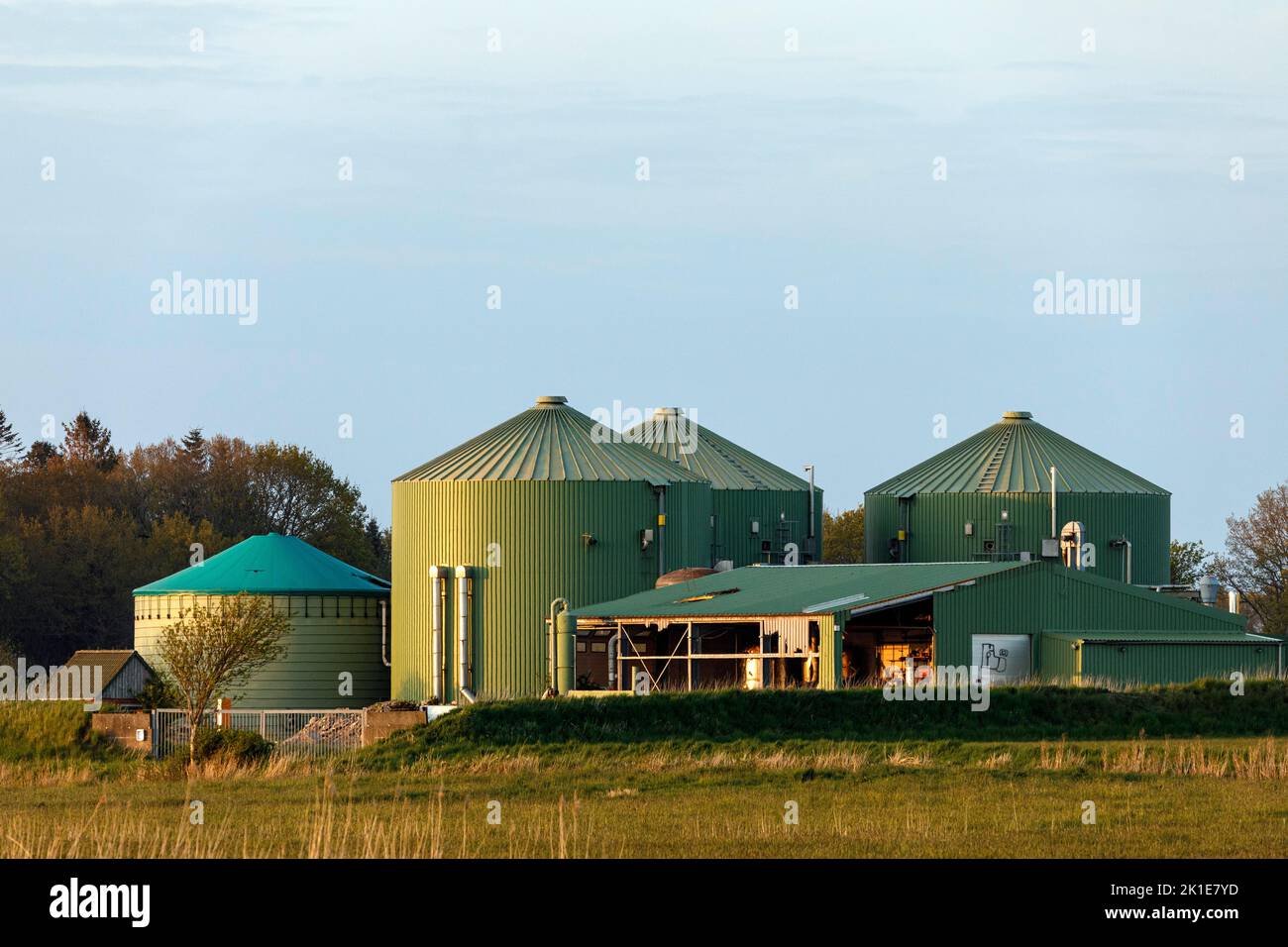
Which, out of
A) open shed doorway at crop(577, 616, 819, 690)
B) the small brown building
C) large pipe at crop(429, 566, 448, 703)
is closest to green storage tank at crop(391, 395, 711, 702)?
large pipe at crop(429, 566, 448, 703)

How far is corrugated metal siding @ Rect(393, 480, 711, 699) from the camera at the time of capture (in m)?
59.4

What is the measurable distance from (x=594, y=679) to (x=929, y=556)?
646 inches

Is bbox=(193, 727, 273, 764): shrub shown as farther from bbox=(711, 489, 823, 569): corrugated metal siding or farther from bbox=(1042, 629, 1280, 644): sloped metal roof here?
bbox=(711, 489, 823, 569): corrugated metal siding

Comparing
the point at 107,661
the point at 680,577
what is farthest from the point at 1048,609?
the point at 107,661

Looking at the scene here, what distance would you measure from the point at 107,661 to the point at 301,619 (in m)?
6.65

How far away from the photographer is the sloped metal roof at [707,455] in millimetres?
→ 70250

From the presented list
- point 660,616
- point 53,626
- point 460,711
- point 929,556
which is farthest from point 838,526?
point 460,711

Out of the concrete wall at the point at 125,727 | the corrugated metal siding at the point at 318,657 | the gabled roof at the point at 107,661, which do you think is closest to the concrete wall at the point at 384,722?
the concrete wall at the point at 125,727

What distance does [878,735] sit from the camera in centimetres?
4019

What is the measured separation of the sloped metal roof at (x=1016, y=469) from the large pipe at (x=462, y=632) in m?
17.3

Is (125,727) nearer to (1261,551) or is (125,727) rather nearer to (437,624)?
(437,624)

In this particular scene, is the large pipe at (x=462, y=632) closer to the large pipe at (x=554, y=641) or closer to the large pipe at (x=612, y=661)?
the large pipe at (x=554, y=641)
